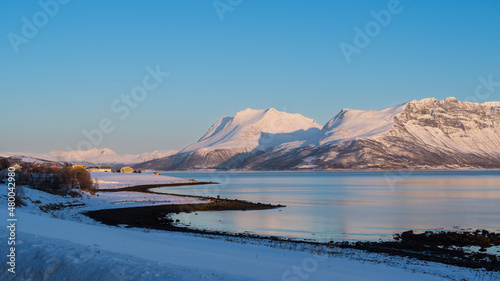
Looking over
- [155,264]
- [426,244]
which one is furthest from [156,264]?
[426,244]

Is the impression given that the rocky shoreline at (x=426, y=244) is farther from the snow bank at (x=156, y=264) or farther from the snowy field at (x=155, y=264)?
the snow bank at (x=156, y=264)

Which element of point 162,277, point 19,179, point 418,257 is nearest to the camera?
point 162,277

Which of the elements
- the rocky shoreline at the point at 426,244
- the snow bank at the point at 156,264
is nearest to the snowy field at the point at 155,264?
the snow bank at the point at 156,264

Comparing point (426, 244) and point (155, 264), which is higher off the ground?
point (155, 264)

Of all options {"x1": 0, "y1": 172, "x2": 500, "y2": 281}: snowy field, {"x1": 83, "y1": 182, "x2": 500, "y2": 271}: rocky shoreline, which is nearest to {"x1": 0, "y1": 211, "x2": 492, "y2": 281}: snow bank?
{"x1": 0, "y1": 172, "x2": 500, "y2": 281}: snowy field

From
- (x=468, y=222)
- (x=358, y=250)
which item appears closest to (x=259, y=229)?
(x=358, y=250)

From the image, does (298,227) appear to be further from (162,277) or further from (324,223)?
(162,277)

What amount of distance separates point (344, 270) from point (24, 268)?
10.7 m

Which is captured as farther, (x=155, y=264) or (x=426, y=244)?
(x=426, y=244)

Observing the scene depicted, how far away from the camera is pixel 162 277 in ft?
35.6

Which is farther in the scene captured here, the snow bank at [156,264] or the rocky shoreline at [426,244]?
the rocky shoreline at [426,244]

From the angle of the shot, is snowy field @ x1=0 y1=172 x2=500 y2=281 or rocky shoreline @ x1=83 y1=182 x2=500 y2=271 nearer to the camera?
snowy field @ x1=0 y1=172 x2=500 y2=281

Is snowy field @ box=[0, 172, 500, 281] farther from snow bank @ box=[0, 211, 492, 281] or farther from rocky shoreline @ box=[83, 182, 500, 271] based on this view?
rocky shoreline @ box=[83, 182, 500, 271]

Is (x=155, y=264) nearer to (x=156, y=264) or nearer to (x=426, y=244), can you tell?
(x=156, y=264)
